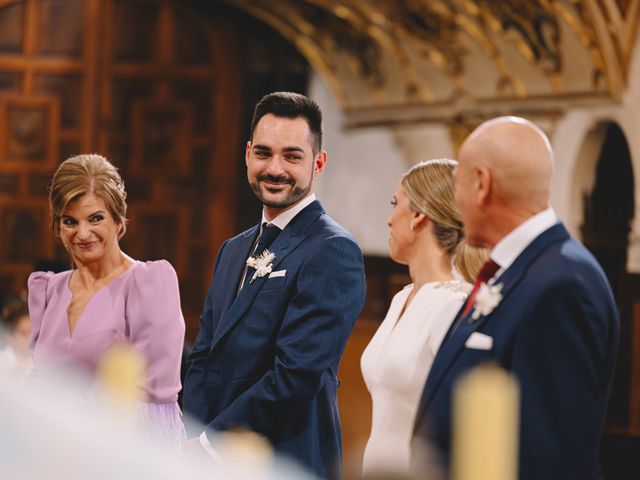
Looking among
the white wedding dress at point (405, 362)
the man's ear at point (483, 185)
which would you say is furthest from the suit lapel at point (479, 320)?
the white wedding dress at point (405, 362)

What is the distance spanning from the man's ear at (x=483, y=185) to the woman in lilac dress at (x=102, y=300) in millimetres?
1349

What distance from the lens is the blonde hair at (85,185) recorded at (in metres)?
3.21

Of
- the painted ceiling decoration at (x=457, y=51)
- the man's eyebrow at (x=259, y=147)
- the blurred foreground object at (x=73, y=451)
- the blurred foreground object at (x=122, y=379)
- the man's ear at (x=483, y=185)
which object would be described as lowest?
the blurred foreground object at (x=73, y=451)

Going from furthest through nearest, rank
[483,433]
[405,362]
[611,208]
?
[611,208] < [405,362] < [483,433]

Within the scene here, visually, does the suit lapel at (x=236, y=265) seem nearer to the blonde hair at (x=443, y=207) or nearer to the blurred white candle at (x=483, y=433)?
the blonde hair at (x=443, y=207)

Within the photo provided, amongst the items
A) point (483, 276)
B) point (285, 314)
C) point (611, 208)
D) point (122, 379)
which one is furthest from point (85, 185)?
point (611, 208)

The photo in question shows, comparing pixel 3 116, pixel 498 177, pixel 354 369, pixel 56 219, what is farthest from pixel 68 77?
pixel 498 177

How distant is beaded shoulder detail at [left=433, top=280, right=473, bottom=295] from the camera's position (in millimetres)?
2791

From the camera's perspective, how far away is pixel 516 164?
201cm

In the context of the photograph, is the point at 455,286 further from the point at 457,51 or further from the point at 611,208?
the point at 457,51

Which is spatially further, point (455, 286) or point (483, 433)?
point (455, 286)

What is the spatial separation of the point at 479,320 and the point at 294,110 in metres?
1.25

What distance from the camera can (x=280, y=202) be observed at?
305 centimetres

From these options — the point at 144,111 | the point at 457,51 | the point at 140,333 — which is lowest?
the point at 140,333
